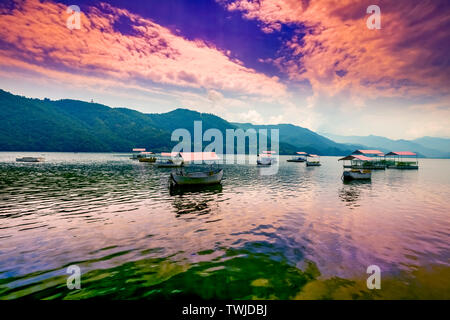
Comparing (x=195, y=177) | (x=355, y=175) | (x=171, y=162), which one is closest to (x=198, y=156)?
(x=195, y=177)

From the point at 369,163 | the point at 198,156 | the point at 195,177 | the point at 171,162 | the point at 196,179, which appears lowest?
the point at 196,179

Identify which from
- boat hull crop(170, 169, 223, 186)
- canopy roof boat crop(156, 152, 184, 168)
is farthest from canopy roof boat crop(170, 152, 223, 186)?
canopy roof boat crop(156, 152, 184, 168)

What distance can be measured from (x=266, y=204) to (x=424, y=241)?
44.3 feet

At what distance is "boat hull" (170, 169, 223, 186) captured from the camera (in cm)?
3647

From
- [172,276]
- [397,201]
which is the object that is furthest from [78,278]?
[397,201]

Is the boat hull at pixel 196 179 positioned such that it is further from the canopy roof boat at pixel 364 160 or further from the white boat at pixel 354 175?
the canopy roof boat at pixel 364 160

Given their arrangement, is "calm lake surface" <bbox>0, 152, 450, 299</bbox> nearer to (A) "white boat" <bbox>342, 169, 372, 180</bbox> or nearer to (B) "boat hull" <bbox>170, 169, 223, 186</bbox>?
(B) "boat hull" <bbox>170, 169, 223, 186</bbox>

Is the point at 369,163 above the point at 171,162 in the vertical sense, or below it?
below

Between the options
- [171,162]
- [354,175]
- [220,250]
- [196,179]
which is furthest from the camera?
[171,162]

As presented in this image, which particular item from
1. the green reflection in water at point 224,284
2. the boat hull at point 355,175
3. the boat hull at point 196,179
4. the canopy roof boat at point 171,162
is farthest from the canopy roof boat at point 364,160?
the green reflection in water at point 224,284

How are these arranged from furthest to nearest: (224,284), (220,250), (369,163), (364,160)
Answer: (369,163)
(364,160)
(220,250)
(224,284)

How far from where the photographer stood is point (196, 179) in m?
38.0

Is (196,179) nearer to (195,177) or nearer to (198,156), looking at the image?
(195,177)
